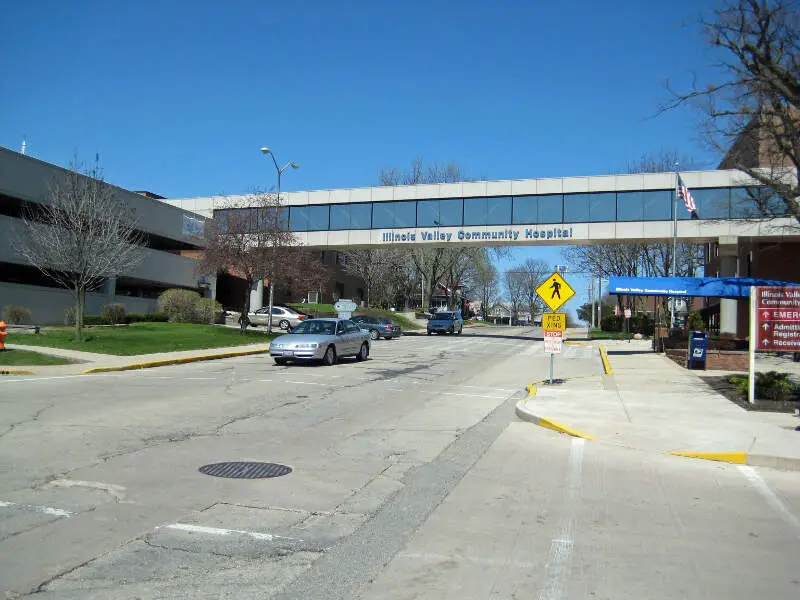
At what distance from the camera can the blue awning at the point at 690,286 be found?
25.8m

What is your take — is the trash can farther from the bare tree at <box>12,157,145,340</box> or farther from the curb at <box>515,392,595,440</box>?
the bare tree at <box>12,157,145,340</box>

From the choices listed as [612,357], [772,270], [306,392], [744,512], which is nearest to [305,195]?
[612,357]

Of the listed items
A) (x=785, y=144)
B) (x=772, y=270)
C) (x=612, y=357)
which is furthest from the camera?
(x=772, y=270)

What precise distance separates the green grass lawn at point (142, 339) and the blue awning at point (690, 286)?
16388 mm

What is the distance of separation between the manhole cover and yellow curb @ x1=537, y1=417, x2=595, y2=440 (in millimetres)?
4895

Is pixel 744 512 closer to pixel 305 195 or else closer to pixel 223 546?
pixel 223 546

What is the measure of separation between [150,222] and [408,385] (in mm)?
31229

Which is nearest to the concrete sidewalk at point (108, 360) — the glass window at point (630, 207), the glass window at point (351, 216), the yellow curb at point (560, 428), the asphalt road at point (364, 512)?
the asphalt road at point (364, 512)

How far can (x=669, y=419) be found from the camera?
11.8 m

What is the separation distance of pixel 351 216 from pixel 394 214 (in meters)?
3.11

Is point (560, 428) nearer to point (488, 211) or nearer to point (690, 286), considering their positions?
point (690, 286)

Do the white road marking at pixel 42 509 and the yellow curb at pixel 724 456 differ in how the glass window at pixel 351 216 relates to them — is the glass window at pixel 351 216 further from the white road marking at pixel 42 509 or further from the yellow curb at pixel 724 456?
the white road marking at pixel 42 509

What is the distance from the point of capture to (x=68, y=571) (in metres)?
4.49

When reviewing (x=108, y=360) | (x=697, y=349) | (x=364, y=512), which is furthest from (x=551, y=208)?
(x=364, y=512)
